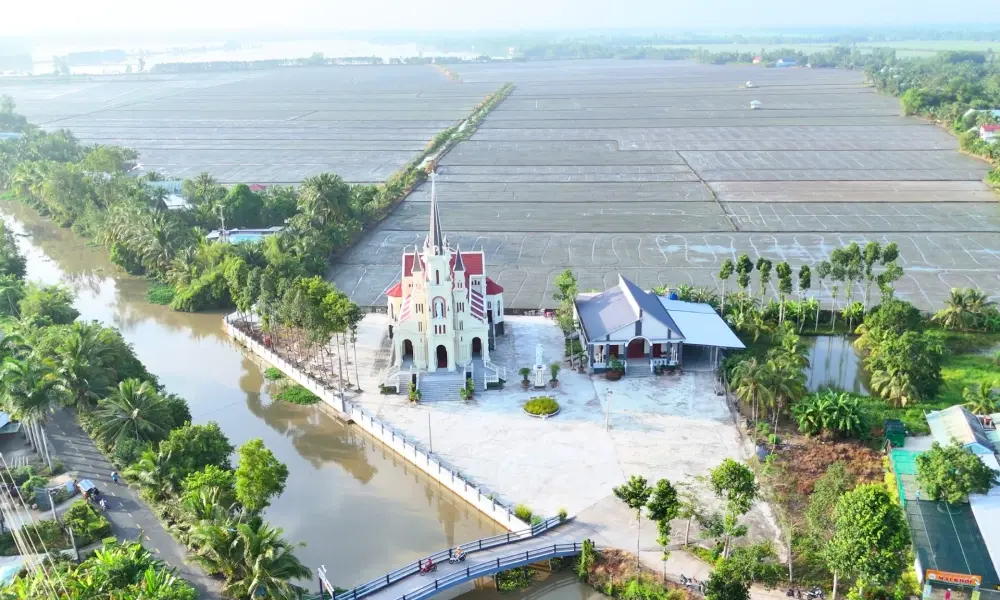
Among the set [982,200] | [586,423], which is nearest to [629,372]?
[586,423]

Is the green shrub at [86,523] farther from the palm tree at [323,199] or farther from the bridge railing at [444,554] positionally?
the palm tree at [323,199]

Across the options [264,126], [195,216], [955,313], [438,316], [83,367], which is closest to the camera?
[83,367]

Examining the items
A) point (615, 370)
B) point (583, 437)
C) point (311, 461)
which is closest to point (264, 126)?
point (615, 370)

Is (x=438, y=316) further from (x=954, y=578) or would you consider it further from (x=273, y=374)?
(x=954, y=578)

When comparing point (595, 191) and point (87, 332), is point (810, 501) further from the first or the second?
point (595, 191)

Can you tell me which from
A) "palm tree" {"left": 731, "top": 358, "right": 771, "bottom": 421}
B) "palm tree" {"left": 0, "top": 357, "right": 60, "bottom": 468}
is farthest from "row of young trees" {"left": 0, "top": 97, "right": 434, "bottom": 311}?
"palm tree" {"left": 731, "top": 358, "right": 771, "bottom": 421}

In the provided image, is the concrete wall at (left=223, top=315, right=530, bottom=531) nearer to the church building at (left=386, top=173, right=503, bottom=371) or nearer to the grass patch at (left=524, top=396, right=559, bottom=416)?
the church building at (left=386, top=173, right=503, bottom=371)
